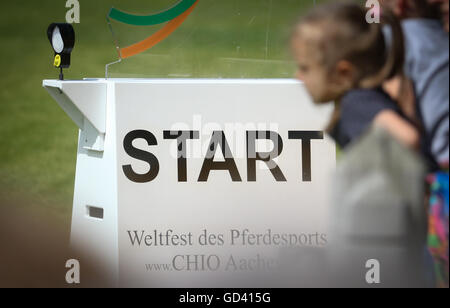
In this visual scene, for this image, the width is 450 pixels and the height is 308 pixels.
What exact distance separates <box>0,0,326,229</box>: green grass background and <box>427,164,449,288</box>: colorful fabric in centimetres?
79

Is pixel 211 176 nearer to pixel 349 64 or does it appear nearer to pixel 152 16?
pixel 152 16

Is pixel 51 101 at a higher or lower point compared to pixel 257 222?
higher

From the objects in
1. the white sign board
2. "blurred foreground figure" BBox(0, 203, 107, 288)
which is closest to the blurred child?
the white sign board

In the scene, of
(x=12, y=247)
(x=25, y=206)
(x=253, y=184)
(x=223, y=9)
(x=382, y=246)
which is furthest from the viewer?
(x=25, y=206)

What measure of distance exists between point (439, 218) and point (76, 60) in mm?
1905

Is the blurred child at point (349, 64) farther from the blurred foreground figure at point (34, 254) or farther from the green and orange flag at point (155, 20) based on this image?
the blurred foreground figure at point (34, 254)

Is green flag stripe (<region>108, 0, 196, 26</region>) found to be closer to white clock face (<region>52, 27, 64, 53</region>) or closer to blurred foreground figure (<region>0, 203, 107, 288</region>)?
white clock face (<region>52, 27, 64, 53</region>)

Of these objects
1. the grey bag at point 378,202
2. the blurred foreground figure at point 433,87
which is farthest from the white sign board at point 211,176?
the grey bag at point 378,202

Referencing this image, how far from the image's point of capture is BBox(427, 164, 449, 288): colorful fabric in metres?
1.77

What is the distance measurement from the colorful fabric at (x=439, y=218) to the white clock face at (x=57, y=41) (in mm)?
1546
